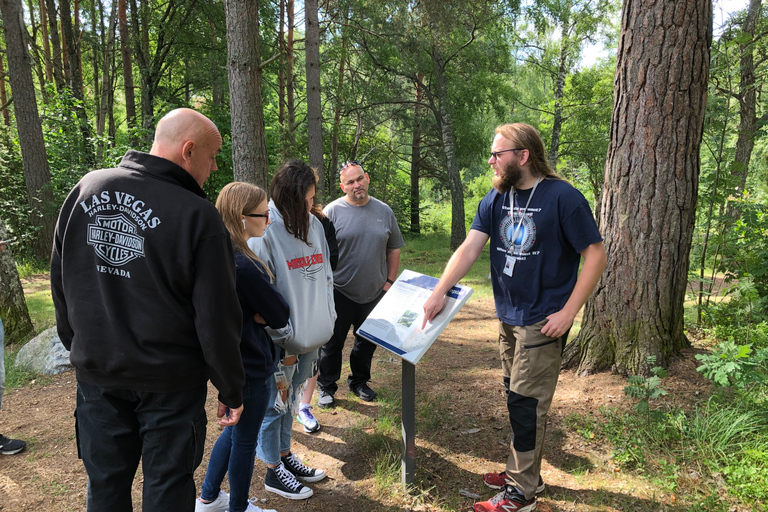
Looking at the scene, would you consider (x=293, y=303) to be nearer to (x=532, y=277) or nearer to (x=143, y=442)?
(x=143, y=442)

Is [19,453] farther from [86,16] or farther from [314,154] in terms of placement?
[86,16]

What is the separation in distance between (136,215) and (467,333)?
5.65 meters

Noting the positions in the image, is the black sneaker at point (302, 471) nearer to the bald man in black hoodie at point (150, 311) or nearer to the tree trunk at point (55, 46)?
the bald man in black hoodie at point (150, 311)

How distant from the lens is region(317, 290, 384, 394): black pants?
395cm

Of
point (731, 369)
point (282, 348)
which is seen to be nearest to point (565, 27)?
point (731, 369)

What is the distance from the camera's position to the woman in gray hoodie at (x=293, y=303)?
2.58 metres

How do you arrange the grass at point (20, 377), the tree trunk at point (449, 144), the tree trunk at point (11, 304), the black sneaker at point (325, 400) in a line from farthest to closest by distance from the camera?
the tree trunk at point (449, 144) → the tree trunk at point (11, 304) → the grass at point (20, 377) → the black sneaker at point (325, 400)

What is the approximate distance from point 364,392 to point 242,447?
1985mm

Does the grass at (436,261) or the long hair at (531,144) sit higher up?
the long hair at (531,144)

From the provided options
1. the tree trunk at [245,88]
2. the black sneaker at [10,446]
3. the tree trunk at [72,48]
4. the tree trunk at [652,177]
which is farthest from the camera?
the tree trunk at [72,48]

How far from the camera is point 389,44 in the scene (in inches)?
545

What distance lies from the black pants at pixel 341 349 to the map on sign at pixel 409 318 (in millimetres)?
1119

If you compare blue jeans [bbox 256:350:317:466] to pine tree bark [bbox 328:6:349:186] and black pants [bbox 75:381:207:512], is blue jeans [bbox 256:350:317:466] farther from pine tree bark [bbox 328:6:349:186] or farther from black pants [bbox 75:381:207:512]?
pine tree bark [bbox 328:6:349:186]

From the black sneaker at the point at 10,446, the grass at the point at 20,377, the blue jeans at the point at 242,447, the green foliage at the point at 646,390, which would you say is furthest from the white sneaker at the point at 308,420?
the grass at the point at 20,377
